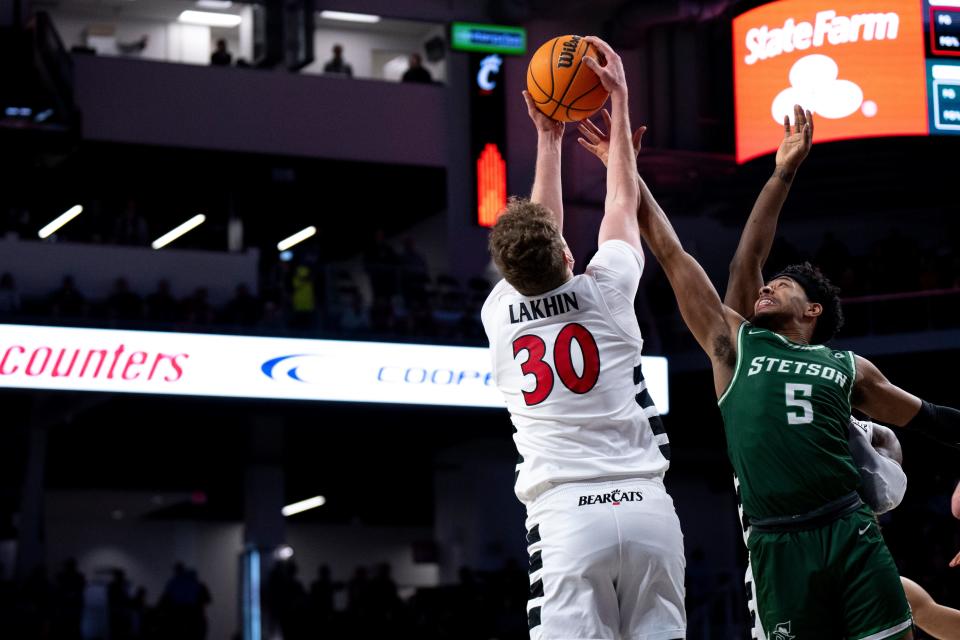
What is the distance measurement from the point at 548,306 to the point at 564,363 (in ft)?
0.63

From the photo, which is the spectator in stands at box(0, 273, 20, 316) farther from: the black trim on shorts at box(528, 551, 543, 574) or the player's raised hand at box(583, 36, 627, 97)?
the black trim on shorts at box(528, 551, 543, 574)

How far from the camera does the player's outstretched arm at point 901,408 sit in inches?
191

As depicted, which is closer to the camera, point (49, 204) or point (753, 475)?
point (753, 475)

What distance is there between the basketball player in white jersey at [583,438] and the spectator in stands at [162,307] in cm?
1380

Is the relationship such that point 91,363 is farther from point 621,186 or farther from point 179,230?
point 621,186

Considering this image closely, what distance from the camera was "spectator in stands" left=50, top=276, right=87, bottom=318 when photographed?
1750 cm

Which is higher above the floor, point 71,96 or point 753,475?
point 71,96

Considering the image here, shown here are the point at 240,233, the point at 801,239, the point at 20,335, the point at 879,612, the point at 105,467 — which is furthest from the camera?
the point at 105,467

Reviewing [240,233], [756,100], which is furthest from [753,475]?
[240,233]

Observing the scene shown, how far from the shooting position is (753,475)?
4746 mm

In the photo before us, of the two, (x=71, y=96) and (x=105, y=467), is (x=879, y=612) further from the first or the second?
(x=105, y=467)

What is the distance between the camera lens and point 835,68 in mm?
19891

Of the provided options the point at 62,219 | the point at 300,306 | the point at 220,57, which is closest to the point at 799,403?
the point at 300,306

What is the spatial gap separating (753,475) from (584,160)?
1851cm
